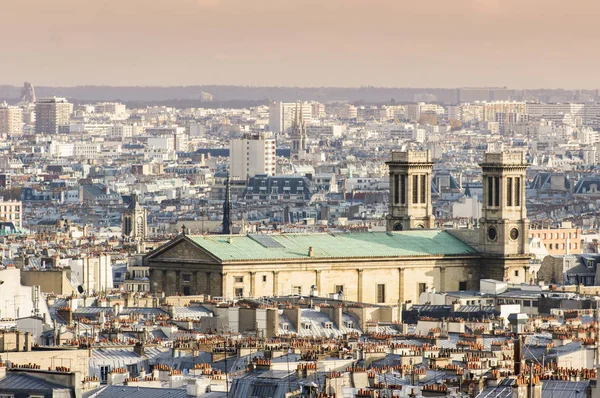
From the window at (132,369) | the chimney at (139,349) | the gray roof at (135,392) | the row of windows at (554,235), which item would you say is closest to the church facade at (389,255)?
the chimney at (139,349)

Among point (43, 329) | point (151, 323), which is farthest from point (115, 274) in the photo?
point (43, 329)

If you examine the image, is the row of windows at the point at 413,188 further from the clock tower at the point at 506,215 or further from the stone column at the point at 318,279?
the stone column at the point at 318,279

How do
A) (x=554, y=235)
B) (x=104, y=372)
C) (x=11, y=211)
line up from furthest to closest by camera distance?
(x=11, y=211) → (x=554, y=235) → (x=104, y=372)

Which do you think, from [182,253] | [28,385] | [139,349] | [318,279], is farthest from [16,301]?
[318,279]

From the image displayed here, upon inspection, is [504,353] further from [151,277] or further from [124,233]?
[124,233]

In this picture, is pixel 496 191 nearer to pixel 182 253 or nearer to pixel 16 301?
pixel 182 253

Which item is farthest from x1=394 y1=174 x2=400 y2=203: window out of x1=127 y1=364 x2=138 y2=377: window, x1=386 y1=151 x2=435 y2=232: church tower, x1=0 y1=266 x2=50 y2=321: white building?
x1=127 y1=364 x2=138 y2=377: window
